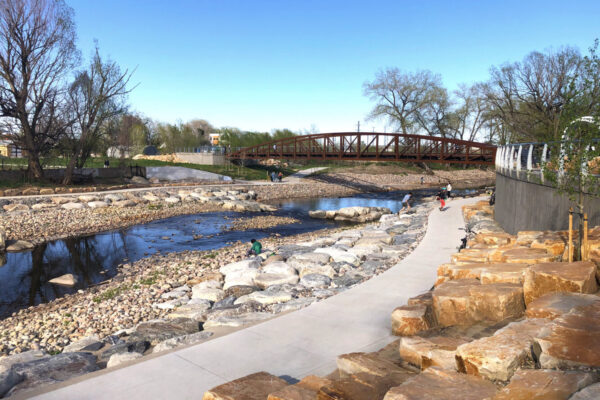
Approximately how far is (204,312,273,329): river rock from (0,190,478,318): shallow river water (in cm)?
699

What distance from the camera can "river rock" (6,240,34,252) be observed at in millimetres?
17609

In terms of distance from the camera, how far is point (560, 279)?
208 inches

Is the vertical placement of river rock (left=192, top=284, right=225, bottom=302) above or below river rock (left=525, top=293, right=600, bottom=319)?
below

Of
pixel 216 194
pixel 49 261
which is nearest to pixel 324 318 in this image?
pixel 49 261

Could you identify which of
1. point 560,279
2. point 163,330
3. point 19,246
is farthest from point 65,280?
point 560,279

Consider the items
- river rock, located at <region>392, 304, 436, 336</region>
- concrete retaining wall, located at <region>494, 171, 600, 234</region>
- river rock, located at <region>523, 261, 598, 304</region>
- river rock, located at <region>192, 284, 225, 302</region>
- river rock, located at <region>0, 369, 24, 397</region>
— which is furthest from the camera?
river rock, located at <region>192, 284, 225, 302</region>

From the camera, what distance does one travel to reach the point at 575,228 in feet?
28.2

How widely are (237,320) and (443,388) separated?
4.38 metres

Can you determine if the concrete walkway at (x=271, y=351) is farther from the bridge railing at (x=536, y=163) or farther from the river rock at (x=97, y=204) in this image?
the river rock at (x=97, y=204)

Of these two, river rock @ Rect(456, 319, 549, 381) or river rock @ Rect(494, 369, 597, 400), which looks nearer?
Result: river rock @ Rect(494, 369, 597, 400)

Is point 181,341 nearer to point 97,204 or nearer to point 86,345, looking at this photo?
point 86,345

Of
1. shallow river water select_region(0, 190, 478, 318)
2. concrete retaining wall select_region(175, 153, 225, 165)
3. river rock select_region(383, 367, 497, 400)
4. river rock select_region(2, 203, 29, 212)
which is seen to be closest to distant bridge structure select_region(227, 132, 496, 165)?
concrete retaining wall select_region(175, 153, 225, 165)

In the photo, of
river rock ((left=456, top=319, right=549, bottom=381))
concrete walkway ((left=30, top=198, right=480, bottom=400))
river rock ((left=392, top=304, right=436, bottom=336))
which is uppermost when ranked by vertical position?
river rock ((left=456, top=319, right=549, bottom=381))

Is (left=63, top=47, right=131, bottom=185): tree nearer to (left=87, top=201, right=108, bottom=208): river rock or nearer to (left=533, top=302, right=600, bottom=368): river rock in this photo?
(left=87, top=201, right=108, bottom=208): river rock
